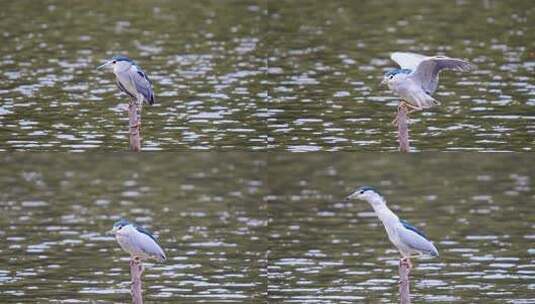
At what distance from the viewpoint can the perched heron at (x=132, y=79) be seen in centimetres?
1103

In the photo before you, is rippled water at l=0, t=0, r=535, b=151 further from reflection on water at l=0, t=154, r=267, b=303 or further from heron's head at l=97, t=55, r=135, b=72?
heron's head at l=97, t=55, r=135, b=72

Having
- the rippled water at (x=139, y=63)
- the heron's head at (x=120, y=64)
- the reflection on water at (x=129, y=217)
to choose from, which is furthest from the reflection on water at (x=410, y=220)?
the heron's head at (x=120, y=64)

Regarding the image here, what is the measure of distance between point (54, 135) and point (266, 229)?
1903 millimetres

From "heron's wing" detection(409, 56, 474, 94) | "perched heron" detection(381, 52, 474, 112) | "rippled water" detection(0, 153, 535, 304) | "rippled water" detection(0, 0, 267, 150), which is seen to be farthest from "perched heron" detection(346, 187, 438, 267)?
"rippled water" detection(0, 0, 267, 150)

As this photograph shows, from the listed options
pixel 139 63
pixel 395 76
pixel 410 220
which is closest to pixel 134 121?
pixel 395 76

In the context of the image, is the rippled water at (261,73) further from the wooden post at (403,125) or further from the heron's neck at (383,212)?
the heron's neck at (383,212)

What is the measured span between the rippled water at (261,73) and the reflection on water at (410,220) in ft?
2.75

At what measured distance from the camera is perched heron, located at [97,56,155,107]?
11.0m

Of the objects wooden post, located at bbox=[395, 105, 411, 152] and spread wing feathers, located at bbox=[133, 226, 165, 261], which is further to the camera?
wooden post, located at bbox=[395, 105, 411, 152]

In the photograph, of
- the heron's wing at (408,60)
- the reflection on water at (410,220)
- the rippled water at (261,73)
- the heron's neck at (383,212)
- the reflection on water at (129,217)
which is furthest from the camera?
the rippled water at (261,73)

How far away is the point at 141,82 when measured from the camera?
11062 mm

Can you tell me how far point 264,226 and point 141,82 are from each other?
3504 millimetres

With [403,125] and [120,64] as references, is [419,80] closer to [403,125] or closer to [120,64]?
[403,125]

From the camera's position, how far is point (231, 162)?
52.7 ft
